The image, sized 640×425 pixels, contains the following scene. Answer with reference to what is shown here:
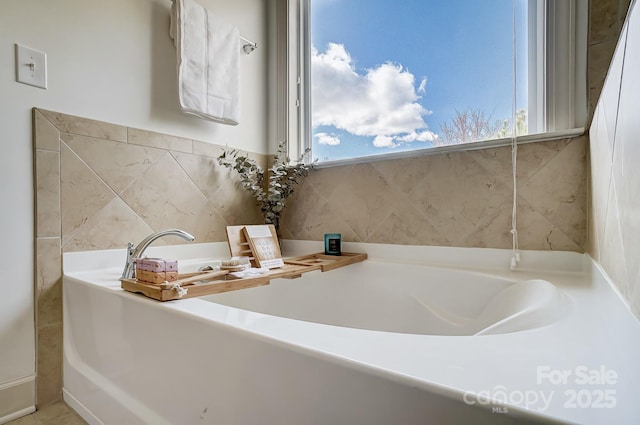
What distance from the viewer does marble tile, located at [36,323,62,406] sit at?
1.05 metres

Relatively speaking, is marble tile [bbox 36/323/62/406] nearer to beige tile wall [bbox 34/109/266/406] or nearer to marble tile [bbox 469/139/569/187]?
beige tile wall [bbox 34/109/266/406]

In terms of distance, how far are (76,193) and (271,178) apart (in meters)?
0.85

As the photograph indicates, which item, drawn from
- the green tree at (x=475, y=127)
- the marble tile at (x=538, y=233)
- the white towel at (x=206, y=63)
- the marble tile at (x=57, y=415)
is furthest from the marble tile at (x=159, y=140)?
the marble tile at (x=538, y=233)

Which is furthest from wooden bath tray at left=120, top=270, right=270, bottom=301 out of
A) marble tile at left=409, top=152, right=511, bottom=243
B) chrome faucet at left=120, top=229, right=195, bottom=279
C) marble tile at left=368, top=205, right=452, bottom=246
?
marble tile at left=409, top=152, right=511, bottom=243

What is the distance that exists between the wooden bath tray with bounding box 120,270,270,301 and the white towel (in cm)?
86

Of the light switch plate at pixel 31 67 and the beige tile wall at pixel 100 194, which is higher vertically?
the light switch plate at pixel 31 67

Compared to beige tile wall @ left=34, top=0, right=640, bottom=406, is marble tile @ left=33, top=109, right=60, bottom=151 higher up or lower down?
higher up

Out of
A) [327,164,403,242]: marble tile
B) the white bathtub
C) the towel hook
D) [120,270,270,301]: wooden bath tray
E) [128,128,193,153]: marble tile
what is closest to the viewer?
the white bathtub

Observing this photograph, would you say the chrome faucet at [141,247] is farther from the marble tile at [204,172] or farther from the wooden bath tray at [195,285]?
the marble tile at [204,172]

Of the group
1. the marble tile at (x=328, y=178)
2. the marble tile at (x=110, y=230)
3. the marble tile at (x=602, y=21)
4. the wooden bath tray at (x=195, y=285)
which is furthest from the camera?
the marble tile at (x=328, y=178)

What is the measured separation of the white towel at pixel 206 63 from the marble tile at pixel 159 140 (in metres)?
0.15

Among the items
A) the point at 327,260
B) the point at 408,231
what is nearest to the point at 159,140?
the point at 327,260

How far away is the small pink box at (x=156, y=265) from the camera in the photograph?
31.1 inches

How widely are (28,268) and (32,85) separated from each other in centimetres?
63
